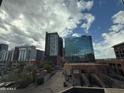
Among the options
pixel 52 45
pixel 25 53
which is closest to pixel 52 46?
pixel 52 45

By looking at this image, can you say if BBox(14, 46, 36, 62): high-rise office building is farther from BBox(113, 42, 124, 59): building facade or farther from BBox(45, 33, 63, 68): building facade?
BBox(113, 42, 124, 59): building facade

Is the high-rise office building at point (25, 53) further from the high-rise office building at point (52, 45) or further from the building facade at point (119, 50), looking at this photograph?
the building facade at point (119, 50)

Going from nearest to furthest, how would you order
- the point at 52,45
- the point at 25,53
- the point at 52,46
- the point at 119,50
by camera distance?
the point at 119,50, the point at 52,46, the point at 52,45, the point at 25,53

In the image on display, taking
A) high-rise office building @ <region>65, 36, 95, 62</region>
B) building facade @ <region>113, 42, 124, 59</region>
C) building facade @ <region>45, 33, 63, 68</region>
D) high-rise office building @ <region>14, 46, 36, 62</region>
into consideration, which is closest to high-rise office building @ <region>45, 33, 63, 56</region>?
building facade @ <region>45, 33, 63, 68</region>

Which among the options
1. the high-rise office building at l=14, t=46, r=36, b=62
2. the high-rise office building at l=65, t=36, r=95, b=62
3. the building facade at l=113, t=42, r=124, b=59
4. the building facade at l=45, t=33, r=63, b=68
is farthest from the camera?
the high-rise office building at l=14, t=46, r=36, b=62

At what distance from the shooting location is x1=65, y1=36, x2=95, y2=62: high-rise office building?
288ft

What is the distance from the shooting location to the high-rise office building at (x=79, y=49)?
3453 inches

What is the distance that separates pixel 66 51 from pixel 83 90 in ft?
259

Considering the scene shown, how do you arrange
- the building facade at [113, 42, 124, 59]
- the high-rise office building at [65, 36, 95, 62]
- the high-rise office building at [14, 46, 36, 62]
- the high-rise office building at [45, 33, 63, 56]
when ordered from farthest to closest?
the high-rise office building at [14, 46, 36, 62] → the high-rise office building at [45, 33, 63, 56] → the high-rise office building at [65, 36, 95, 62] → the building facade at [113, 42, 124, 59]

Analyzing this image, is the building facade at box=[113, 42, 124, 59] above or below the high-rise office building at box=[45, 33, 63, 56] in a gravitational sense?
below

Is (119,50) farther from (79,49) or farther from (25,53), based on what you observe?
(25,53)

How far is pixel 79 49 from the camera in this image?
89750mm

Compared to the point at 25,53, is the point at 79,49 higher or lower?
lower

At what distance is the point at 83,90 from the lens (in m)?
13.1
